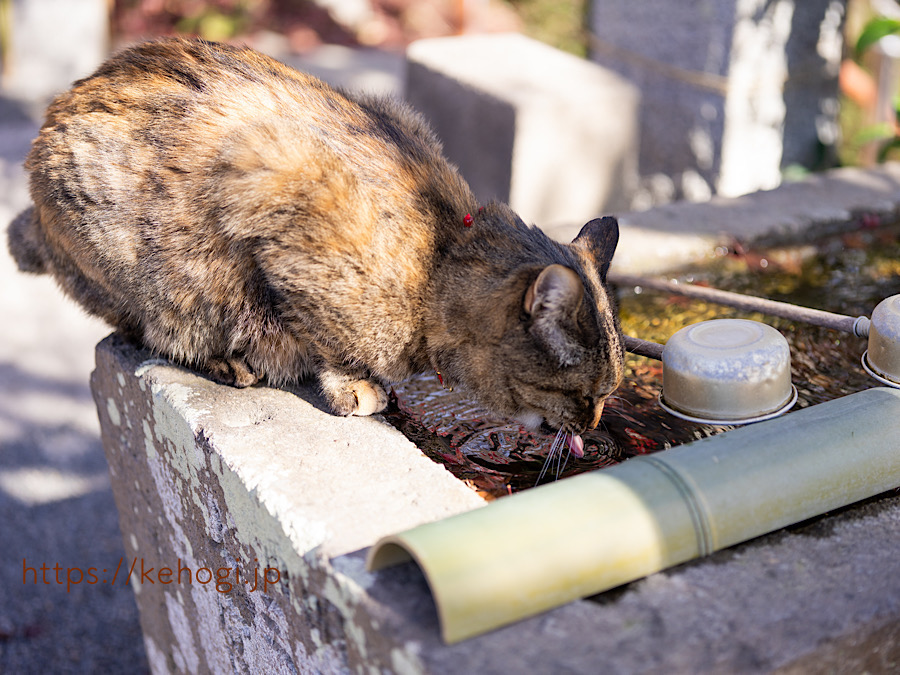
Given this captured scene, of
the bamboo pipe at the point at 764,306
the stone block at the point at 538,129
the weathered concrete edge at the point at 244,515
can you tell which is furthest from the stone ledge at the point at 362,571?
the stone block at the point at 538,129

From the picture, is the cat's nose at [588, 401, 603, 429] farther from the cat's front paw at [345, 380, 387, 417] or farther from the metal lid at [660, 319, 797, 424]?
the cat's front paw at [345, 380, 387, 417]

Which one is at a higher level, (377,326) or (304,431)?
(377,326)

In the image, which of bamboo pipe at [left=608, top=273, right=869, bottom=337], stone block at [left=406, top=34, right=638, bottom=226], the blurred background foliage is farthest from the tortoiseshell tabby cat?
the blurred background foliage

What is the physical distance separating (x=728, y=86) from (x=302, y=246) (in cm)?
353

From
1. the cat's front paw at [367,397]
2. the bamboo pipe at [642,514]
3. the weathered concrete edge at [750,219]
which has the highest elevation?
the bamboo pipe at [642,514]

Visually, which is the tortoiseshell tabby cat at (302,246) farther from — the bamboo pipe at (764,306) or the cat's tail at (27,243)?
the bamboo pipe at (764,306)

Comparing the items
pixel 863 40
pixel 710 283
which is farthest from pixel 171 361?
pixel 863 40

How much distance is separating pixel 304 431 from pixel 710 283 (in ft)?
5.20

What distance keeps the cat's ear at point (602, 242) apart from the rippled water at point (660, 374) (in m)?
0.37

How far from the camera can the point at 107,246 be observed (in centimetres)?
214

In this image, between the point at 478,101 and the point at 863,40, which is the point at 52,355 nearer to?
the point at 478,101

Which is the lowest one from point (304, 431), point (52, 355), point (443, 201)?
point (52, 355)

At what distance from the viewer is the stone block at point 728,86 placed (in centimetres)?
473

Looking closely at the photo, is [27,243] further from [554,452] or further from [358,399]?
[554,452]
